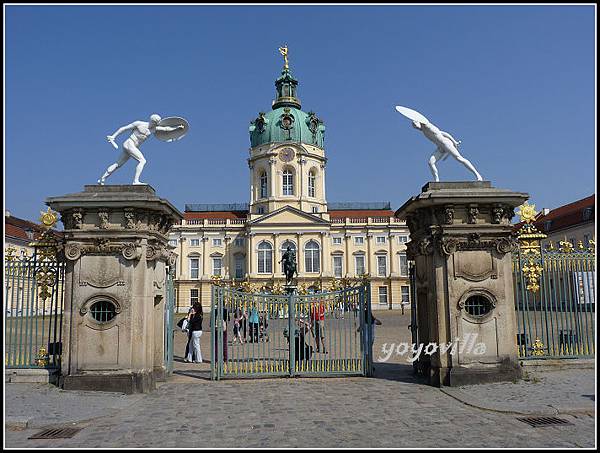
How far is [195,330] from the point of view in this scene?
1456 cm

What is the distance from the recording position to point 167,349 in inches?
480

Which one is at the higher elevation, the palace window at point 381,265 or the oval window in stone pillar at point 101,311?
the palace window at point 381,265

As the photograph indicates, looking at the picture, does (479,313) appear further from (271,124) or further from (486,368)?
(271,124)

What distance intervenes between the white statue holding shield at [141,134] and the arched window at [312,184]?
5433 centimetres

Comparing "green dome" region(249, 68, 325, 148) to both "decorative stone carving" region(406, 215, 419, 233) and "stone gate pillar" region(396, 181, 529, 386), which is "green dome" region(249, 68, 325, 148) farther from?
"stone gate pillar" region(396, 181, 529, 386)

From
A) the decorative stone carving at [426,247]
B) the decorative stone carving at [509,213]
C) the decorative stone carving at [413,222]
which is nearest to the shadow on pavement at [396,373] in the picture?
the decorative stone carving at [426,247]

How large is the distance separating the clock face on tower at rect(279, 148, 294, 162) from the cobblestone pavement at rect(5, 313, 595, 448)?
53.7 metres

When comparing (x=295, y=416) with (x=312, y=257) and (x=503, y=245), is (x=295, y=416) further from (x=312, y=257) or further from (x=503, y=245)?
(x=312, y=257)

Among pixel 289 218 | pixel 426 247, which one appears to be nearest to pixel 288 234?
pixel 289 218

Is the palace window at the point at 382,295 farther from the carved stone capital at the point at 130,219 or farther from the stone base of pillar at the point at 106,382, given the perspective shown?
the carved stone capital at the point at 130,219

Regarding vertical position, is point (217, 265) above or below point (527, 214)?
above

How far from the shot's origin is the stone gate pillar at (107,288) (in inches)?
398

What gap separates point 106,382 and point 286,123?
56.0 metres

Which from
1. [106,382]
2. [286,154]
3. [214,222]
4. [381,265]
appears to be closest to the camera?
[106,382]
